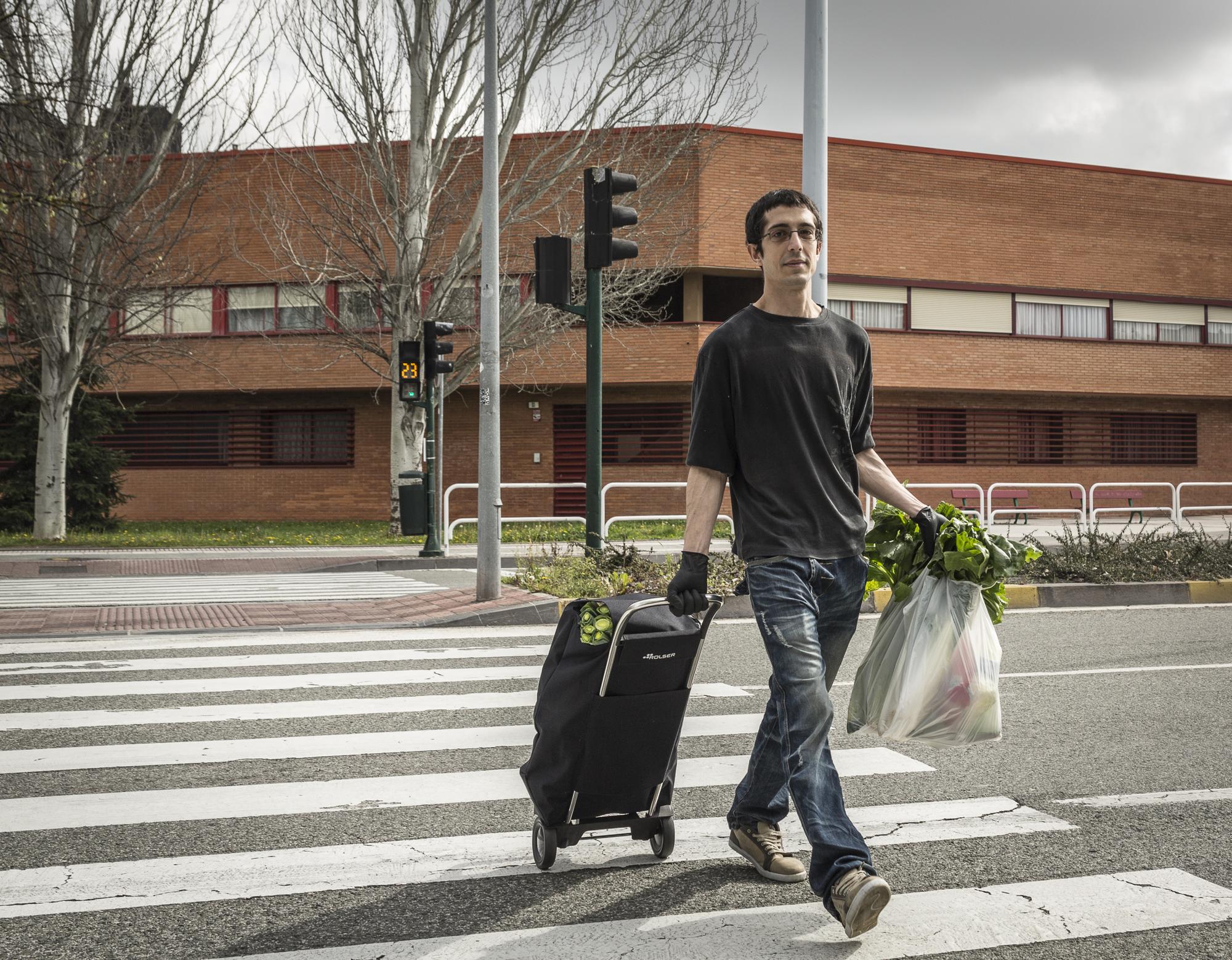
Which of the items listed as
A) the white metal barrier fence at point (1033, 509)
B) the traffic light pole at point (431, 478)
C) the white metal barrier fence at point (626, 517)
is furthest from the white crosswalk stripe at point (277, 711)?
the white metal barrier fence at point (1033, 509)

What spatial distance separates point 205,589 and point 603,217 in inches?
242

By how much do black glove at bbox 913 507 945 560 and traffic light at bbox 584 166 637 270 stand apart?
7684mm

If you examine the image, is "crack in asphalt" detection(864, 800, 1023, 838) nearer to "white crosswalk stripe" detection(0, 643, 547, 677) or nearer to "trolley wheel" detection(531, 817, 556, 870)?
"trolley wheel" detection(531, 817, 556, 870)

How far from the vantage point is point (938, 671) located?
3629 millimetres

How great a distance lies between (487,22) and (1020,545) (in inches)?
383

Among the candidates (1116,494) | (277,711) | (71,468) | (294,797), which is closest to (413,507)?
(71,468)

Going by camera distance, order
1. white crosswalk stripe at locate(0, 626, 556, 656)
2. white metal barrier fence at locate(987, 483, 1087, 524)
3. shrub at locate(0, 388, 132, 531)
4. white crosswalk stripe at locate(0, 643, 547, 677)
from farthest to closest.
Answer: shrub at locate(0, 388, 132, 531) → white metal barrier fence at locate(987, 483, 1087, 524) → white crosswalk stripe at locate(0, 626, 556, 656) → white crosswalk stripe at locate(0, 643, 547, 677)

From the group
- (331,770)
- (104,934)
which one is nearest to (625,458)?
(331,770)

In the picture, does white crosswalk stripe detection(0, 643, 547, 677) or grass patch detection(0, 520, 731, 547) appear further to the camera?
grass patch detection(0, 520, 731, 547)

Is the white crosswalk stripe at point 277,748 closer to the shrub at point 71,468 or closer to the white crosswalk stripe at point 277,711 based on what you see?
the white crosswalk stripe at point 277,711

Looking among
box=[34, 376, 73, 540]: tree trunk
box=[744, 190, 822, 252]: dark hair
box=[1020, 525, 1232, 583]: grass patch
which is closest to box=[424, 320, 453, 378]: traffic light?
box=[34, 376, 73, 540]: tree trunk

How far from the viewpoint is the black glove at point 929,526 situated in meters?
3.63

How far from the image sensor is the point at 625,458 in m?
28.2

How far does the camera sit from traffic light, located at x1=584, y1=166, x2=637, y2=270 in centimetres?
1103
